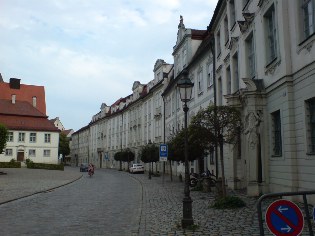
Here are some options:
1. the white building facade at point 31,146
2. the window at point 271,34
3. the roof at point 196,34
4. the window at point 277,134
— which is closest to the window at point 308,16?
the window at point 271,34

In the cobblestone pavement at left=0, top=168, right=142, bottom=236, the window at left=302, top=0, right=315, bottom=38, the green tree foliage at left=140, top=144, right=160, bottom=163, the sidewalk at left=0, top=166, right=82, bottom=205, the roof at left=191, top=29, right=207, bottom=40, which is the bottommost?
the cobblestone pavement at left=0, top=168, right=142, bottom=236

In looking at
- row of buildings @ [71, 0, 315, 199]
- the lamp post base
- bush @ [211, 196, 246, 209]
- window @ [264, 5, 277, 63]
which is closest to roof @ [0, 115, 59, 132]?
row of buildings @ [71, 0, 315, 199]

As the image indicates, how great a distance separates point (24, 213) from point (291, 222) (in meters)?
10.6

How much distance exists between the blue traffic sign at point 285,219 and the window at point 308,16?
29.5 feet

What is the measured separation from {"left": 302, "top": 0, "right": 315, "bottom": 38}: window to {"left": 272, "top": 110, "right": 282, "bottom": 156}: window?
3560mm

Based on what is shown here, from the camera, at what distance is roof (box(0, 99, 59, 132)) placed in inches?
2810

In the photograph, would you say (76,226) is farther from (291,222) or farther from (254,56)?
(254,56)

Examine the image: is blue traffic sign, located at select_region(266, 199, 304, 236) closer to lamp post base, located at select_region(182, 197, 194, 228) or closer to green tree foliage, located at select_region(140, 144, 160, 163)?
lamp post base, located at select_region(182, 197, 194, 228)

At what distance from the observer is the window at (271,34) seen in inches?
607

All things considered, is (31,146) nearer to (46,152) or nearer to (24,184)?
(46,152)

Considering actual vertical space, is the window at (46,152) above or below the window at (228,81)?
below

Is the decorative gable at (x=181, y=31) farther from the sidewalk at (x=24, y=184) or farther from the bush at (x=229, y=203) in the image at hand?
the bush at (x=229, y=203)

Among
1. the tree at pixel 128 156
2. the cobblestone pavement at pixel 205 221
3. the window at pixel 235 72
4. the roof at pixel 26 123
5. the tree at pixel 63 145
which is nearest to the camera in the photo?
the cobblestone pavement at pixel 205 221

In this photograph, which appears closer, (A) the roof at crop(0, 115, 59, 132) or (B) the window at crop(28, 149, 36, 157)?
(A) the roof at crop(0, 115, 59, 132)
